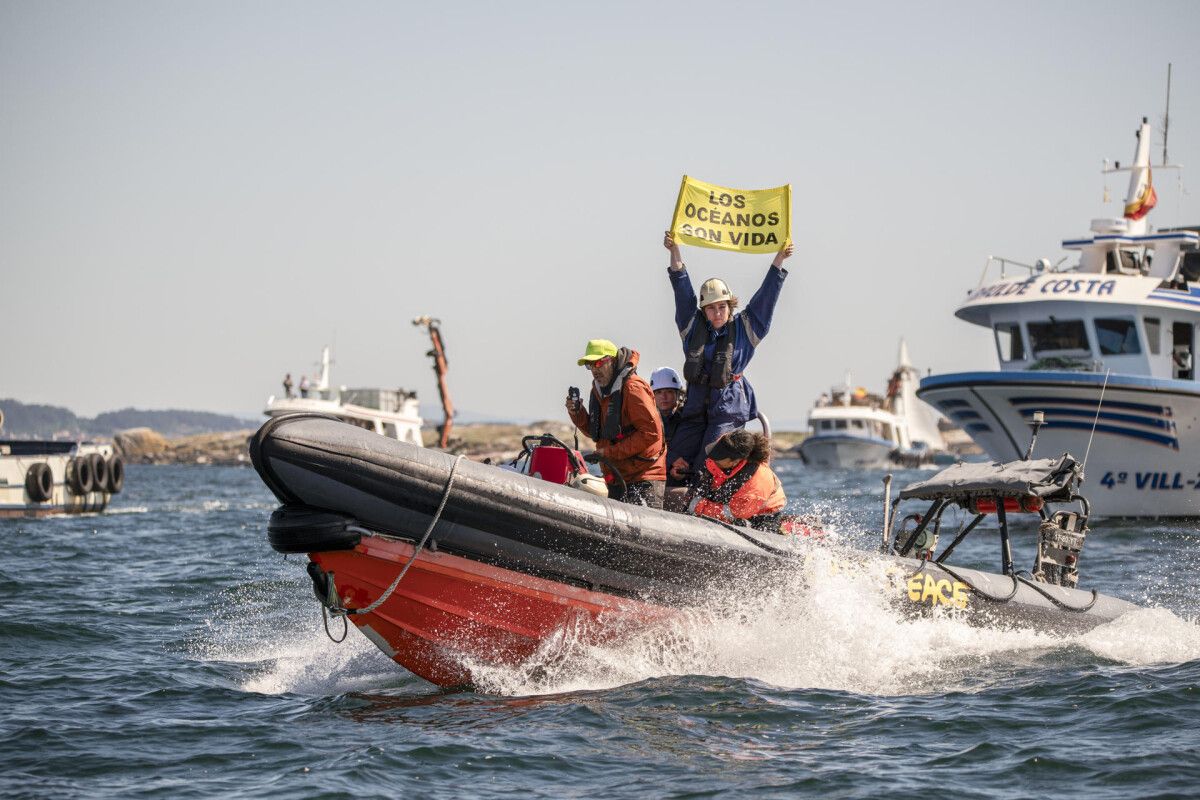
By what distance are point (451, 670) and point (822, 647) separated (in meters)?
2.44

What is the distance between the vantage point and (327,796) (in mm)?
6074

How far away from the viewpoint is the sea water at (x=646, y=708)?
6.36m

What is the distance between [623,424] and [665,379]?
0.78 m

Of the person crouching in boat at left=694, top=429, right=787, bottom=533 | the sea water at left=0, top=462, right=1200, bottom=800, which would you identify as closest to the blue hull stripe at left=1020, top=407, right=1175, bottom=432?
the sea water at left=0, top=462, right=1200, bottom=800

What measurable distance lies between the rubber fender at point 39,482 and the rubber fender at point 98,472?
168 cm

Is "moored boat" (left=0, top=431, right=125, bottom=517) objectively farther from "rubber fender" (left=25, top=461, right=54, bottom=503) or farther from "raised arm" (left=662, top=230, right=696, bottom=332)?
"raised arm" (left=662, top=230, right=696, bottom=332)

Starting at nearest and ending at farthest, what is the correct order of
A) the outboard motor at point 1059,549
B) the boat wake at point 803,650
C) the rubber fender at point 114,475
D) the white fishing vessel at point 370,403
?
1. the boat wake at point 803,650
2. the outboard motor at point 1059,549
3. the rubber fender at point 114,475
4. the white fishing vessel at point 370,403

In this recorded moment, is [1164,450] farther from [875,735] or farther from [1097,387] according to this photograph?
[875,735]

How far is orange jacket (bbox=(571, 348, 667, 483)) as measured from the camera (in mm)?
8719

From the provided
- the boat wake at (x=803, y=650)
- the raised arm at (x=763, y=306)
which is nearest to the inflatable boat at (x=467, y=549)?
the boat wake at (x=803, y=650)

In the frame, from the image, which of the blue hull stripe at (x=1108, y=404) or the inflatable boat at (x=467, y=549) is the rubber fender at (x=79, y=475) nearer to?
the blue hull stripe at (x=1108, y=404)

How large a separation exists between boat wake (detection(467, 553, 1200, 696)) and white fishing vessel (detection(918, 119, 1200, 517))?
38.8ft

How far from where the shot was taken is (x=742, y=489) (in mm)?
8953

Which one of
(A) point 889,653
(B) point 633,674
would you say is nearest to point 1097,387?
(A) point 889,653
